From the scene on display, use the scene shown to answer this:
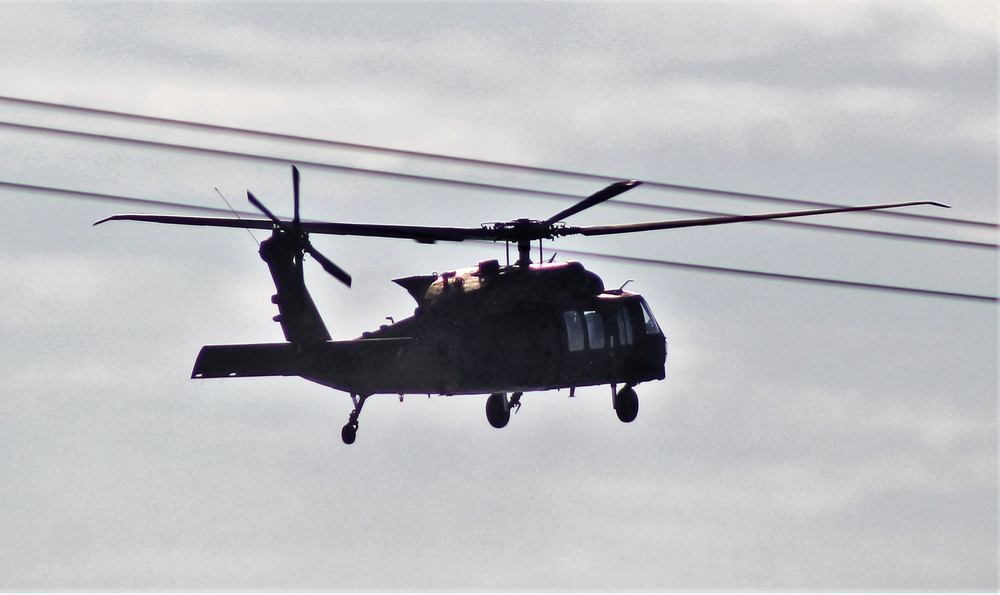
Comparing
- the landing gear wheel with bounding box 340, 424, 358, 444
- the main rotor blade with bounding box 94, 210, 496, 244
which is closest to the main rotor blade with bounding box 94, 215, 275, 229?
the main rotor blade with bounding box 94, 210, 496, 244

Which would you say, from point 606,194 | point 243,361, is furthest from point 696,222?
point 243,361

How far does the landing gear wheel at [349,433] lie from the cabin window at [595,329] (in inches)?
264

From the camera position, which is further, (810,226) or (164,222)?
(164,222)

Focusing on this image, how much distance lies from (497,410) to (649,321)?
4.94 metres

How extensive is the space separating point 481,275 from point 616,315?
12.8ft

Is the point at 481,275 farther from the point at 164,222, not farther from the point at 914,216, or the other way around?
the point at 914,216

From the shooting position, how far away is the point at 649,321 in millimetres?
38938

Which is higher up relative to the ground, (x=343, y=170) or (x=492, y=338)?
(x=343, y=170)

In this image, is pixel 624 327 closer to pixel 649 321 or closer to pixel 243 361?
pixel 649 321

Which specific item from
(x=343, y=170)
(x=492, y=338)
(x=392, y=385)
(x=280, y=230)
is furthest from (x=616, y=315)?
(x=343, y=170)

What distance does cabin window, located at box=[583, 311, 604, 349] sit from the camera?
37.5 meters

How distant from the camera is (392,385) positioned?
120ft

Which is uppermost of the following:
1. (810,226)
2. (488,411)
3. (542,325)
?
(810,226)

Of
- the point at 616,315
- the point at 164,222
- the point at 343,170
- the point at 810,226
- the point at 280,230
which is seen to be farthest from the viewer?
the point at 616,315
